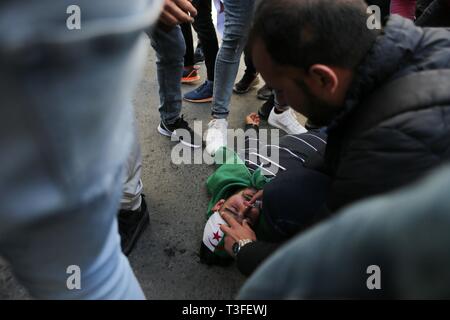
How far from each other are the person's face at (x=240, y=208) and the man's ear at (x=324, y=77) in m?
0.65

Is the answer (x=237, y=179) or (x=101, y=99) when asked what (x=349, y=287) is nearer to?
(x=101, y=99)

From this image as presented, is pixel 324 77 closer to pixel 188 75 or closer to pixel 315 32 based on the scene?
pixel 315 32

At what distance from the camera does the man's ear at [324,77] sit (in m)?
1.05

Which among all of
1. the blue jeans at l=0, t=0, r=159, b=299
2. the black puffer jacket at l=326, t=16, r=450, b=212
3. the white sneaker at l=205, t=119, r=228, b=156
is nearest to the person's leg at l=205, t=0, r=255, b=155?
the white sneaker at l=205, t=119, r=228, b=156

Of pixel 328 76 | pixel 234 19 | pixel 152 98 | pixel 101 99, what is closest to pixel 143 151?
pixel 152 98

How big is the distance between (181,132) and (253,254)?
3.71ft

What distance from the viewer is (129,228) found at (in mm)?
1694

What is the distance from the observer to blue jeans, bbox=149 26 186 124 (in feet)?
6.30

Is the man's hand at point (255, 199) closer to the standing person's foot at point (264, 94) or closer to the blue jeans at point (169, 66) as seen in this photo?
the blue jeans at point (169, 66)

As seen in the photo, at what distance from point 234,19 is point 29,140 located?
1.77 metres

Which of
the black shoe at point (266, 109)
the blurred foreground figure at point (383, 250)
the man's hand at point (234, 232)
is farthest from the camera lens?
the black shoe at point (266, 109)

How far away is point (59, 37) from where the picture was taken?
385 mm

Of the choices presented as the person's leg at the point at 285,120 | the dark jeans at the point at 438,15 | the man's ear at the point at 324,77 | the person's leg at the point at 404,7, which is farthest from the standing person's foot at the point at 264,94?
the man's ear at the point at 324,77
